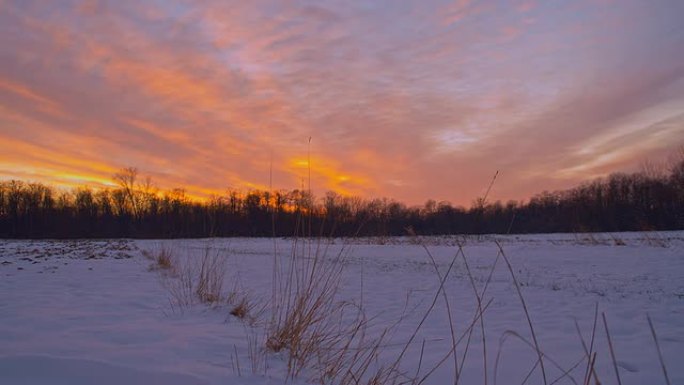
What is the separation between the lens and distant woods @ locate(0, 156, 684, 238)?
5.73 m

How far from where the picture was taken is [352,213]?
5473mm

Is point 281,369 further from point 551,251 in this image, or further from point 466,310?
point 551,251

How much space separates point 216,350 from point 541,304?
6064 millimetres

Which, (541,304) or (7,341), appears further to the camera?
(541,304)

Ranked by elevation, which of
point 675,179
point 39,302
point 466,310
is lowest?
point 466,310

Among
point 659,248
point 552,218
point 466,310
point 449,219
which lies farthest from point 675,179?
point 466,310

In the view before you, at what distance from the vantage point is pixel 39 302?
5395 millimetres

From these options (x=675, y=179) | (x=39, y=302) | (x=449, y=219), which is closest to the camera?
(x=39, y=302)

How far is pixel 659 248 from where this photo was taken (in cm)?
1628

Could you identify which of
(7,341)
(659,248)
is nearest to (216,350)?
(7,341)

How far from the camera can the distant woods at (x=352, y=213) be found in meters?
5.73

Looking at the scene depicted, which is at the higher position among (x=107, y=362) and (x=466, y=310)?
(x=107, y=362)

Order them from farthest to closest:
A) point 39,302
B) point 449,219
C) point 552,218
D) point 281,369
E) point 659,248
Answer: point 449,219 → point 552,218 → point 659,248 → point 39,302 → point 281,369

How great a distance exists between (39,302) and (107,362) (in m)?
3.84
